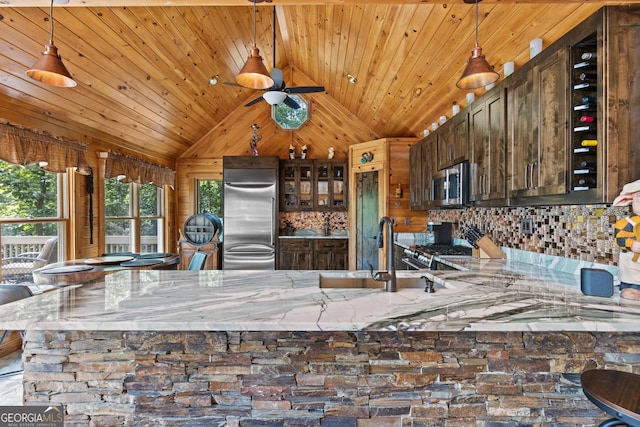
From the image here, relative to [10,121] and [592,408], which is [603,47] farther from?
[10,121]

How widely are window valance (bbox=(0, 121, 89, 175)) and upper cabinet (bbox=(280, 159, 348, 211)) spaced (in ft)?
10.1

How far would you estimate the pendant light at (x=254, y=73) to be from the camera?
2.20 meters

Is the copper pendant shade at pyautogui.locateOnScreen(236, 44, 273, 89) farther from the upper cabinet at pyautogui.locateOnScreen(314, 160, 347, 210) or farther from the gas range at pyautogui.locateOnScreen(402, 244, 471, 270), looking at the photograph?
the upper cabinet at pyautogui.locateOnScreen(314, 160, 347, 210)

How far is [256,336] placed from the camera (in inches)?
55.9

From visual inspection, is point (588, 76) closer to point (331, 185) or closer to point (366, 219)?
point (366, 219)

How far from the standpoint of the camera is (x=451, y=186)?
344 centimetres

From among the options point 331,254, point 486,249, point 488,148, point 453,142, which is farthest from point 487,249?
point 331,254

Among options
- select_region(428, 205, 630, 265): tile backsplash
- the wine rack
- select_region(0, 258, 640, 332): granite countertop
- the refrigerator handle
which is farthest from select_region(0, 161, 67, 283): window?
select_region(428, 205, 630, 265): tile backsplash

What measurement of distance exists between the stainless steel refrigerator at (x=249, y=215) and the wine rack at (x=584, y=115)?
453 centimetres

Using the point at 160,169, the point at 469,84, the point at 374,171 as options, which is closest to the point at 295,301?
the point at 469,84

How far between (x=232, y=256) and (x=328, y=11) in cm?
392

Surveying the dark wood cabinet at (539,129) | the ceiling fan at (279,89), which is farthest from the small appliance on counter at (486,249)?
the ceiling fan at (279,89)

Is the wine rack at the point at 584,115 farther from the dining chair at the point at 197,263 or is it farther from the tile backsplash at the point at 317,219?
the tile backsplash at the point at 317,219

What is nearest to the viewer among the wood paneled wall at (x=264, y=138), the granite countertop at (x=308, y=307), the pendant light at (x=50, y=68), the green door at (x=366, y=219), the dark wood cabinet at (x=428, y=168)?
the granite countertop at (x=308, y=307)
